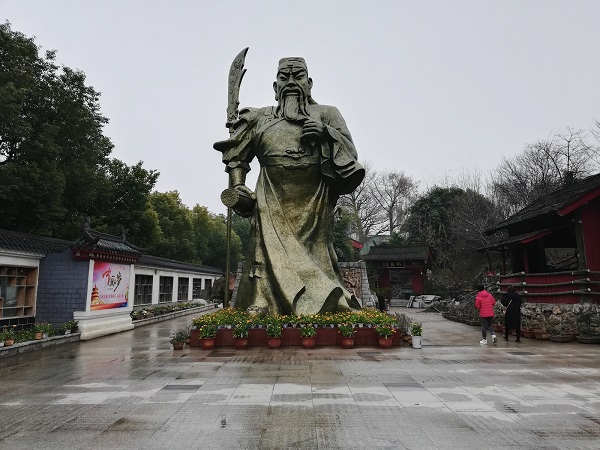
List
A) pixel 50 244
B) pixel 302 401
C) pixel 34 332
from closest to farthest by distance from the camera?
pixel 302 401, pixel 34 332, pixel 50 244

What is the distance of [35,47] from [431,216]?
2840cm

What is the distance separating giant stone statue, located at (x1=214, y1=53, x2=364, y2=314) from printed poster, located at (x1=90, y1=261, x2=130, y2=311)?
4.96 meters

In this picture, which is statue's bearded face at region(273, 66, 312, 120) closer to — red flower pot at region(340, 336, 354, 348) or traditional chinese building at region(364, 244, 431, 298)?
red flower pot at region(340, 336, 354, 348)

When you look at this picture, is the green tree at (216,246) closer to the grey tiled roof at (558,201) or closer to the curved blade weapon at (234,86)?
the grey tiled roof at (558,201)

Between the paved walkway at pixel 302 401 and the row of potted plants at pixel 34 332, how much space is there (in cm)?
76

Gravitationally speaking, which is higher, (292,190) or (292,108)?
(292,108)

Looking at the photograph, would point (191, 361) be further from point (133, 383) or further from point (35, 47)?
point (35, 47)

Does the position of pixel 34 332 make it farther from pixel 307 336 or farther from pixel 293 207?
pixel 293 207

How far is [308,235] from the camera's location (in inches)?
411

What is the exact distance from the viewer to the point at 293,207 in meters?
10.6

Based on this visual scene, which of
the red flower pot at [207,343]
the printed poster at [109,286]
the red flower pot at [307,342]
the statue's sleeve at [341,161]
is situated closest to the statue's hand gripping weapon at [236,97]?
the statue's sleeve at [341,161]

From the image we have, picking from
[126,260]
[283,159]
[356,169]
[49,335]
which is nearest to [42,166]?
[126,260]

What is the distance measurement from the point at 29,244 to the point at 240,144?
20.8 feet

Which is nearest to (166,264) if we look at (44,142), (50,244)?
(44,142)
